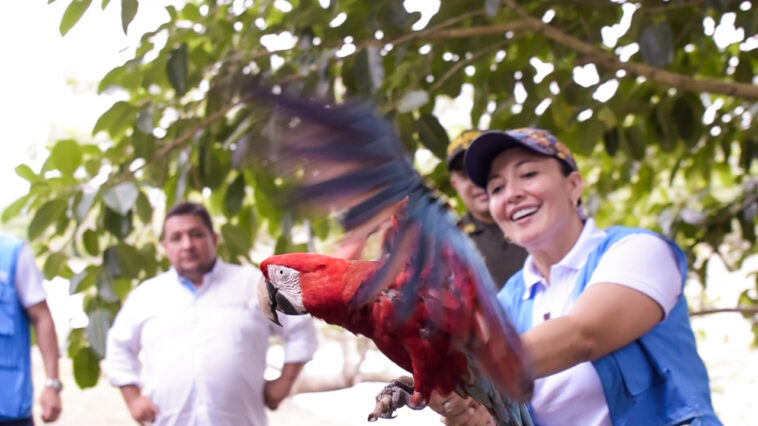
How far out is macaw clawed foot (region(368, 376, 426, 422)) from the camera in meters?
1.44

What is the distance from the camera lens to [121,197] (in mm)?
2625

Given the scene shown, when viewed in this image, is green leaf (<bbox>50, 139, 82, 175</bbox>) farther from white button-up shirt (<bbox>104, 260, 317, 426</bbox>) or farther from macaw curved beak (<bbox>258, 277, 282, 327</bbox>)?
macaw curved beak (<bbox>258, 277, 282, 327</bbox>)

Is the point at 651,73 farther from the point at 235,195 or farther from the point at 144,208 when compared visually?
the point at 144,208

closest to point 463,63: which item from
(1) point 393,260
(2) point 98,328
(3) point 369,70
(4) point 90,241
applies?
(3) point 369,70

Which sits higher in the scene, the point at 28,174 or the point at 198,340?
the point at 28,174

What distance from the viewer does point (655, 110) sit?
315 cm

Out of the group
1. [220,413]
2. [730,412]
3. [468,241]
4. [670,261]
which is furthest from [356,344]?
[468,241]

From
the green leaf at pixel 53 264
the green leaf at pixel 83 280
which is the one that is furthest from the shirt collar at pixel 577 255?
the green leaf at pixel 53 264

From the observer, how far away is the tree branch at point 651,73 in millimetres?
2545

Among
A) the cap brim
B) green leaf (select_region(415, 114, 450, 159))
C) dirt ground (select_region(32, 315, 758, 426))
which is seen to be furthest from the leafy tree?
dirt ground (select_region(32, 315, 758, 426))

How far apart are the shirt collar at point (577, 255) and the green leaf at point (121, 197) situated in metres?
1.32

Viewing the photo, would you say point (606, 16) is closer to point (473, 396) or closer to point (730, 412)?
point (473, 396)

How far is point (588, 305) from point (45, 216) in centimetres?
190

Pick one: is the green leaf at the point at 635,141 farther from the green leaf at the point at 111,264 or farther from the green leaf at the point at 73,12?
the green leaf at the point at 73,12
